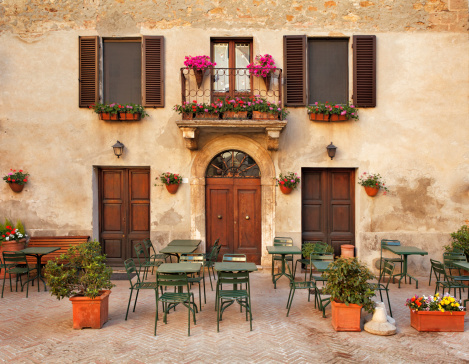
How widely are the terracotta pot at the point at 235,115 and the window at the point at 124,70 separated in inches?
68.7

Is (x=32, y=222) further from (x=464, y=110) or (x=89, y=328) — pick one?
(x=464, y=110)

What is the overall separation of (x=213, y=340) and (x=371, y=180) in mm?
5821

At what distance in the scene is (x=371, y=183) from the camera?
926 centimetres

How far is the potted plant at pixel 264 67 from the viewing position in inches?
359

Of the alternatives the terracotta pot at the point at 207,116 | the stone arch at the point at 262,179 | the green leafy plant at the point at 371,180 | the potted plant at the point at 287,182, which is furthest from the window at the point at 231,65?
the green leafy plant at the point at 371,180

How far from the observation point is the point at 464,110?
9391mm

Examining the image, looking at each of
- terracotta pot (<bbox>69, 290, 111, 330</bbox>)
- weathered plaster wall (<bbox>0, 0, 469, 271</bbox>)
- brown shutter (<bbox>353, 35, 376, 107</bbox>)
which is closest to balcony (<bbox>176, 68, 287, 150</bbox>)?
weathered plaster wall (<bbox>0, 0, 469, 271</bbox>)

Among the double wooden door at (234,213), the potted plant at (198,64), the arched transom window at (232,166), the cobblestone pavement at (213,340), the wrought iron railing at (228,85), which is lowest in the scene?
the cobblestone pavement at (213,340)

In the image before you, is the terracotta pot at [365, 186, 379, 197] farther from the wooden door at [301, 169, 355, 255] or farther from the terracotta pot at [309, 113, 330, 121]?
the terracotta pot at [309, 113, 330, 121]

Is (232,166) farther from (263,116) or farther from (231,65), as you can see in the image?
(231,65)

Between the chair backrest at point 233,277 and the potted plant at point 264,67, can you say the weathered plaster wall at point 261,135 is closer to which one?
the potted plant at point 264,67

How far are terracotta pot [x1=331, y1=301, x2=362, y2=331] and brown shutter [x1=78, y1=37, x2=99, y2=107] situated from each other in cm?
747

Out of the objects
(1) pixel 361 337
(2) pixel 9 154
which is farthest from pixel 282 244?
(2) pixel 9 154

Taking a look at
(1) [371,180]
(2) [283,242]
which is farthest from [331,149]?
(2) [283,242]
